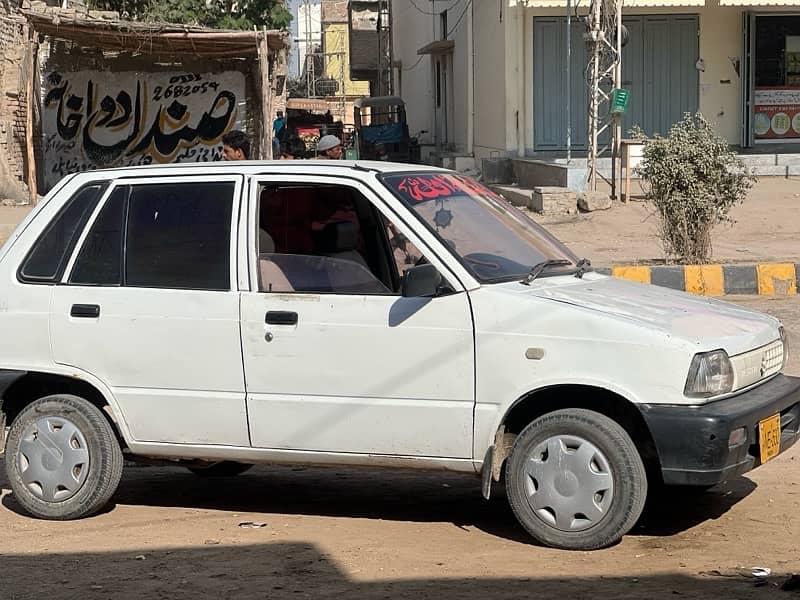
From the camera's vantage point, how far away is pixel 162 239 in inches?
222

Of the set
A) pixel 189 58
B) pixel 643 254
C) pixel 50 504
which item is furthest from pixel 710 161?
pixel 189 58

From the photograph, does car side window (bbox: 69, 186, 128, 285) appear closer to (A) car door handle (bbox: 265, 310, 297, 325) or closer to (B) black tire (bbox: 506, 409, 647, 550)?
(A) car door handle (bbox: 265, 310, 297, 325)

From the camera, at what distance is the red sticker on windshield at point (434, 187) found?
5430 mm

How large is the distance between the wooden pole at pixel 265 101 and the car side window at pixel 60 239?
15698 millimetres

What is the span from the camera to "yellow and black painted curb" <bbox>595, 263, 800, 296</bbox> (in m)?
12.0

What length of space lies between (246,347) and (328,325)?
394 millimetres

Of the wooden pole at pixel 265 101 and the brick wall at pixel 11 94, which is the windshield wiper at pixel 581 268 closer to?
the wooden pole at pixel 265 101

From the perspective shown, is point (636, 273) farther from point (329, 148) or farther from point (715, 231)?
point (715, 231)

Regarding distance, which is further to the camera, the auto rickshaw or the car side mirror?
the auto rickshaw

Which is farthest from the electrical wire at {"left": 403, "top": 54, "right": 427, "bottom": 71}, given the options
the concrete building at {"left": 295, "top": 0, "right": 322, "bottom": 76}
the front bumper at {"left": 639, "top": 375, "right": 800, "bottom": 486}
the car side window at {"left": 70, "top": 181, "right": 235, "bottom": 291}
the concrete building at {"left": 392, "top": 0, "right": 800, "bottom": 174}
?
the concrete building at {"left": 295, "top": 0, "right": 322, "bottom": 76}

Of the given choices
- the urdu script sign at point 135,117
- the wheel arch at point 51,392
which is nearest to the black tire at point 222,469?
the wheel arch at point 51,392

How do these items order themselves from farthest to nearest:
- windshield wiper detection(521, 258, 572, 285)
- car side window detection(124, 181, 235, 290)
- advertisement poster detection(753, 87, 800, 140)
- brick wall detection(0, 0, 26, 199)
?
1. advertisement poster detection(753, 87, 800, 140)
2. brick wall detection(0, 0, 26, 199)
3. car side window detection(124, 181, 235, 290)
4. windshield wiper detection(521, 258, 572, 285)

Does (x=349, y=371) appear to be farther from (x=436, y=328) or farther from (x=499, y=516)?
(x=499, y=516)

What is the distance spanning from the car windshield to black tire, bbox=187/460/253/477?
2.05 m
